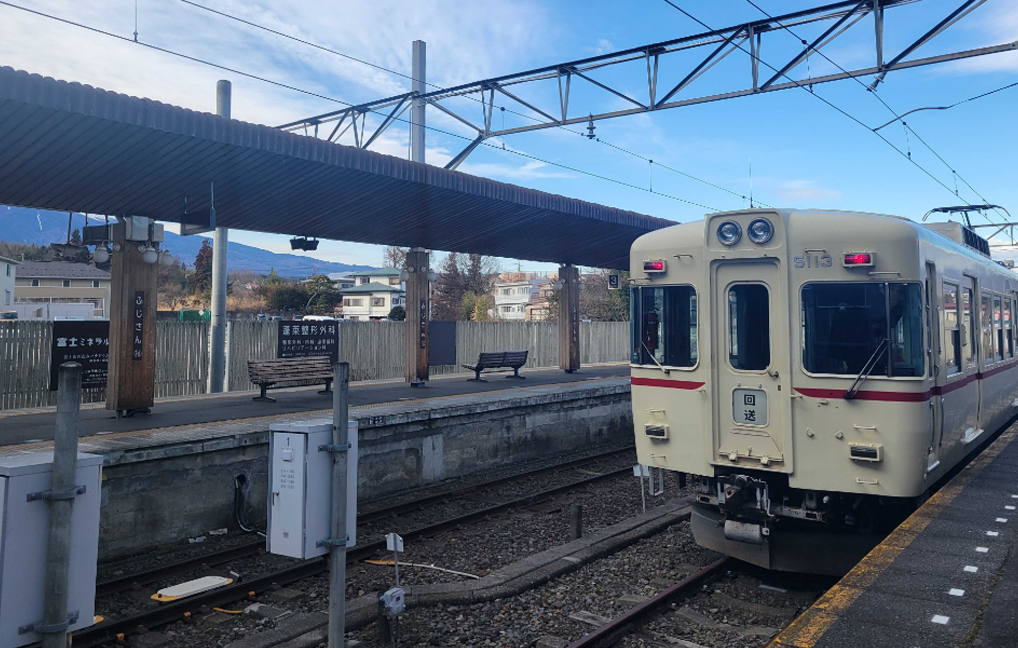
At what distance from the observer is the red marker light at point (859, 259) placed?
6.17 m

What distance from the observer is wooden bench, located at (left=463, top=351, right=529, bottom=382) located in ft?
63.9

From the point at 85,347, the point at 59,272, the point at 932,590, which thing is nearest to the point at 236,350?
the point at 85,347

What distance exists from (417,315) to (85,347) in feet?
23.3

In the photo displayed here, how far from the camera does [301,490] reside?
4.22 metres

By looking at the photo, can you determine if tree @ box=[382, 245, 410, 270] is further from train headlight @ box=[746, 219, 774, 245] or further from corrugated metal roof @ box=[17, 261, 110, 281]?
train headlight @ box=[746, 219, 774, 245]

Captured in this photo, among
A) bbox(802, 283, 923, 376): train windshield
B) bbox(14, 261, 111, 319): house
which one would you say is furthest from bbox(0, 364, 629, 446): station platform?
bbox(14, 261, 111, 319): house

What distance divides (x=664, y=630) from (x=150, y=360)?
9.89m

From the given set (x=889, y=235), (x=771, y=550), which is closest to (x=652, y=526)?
(x=771, y=550)

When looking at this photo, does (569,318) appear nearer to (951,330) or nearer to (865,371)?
(951,330)

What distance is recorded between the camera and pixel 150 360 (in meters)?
12.2

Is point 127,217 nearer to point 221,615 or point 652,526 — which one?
point 221,615

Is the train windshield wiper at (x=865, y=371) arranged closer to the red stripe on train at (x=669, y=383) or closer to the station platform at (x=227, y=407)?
the red stripe on train at (x=669, y=383)

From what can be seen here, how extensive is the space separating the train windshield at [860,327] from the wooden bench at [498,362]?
526 inches

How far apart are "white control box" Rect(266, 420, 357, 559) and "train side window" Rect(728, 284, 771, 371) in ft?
13.0
